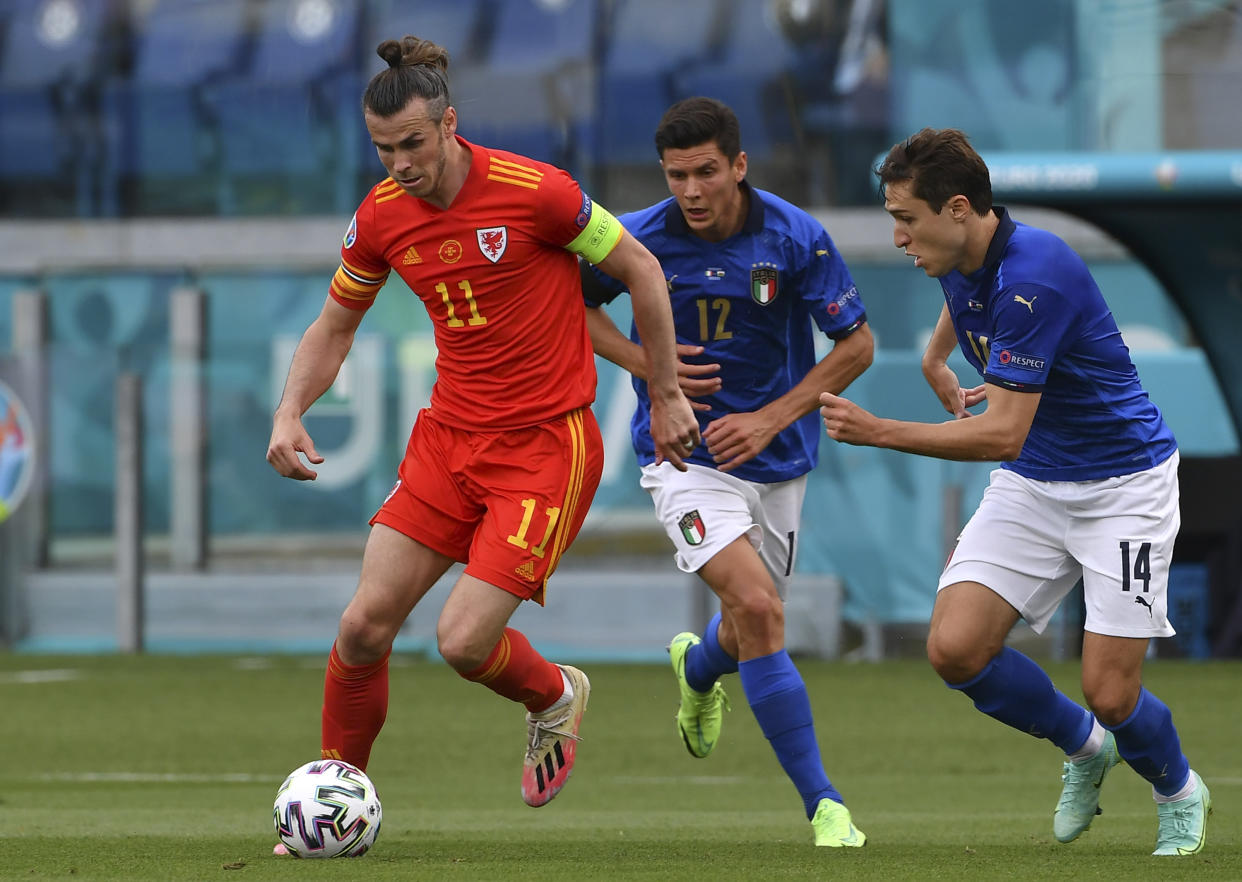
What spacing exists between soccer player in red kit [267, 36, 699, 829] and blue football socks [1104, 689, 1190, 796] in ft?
4.77

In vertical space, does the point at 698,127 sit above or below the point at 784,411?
above

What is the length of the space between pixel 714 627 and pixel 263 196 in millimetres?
14765

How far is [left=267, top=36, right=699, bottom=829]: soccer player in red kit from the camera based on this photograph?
564 centimetres

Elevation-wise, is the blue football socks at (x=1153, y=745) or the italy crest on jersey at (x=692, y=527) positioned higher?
the italy crest on jersey at (x=692, y=527)

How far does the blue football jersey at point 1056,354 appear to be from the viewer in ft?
17.2

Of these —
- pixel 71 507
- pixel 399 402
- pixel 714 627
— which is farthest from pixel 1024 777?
pixel 71 507

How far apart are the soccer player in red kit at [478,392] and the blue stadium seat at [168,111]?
1575 cm

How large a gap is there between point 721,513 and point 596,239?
114 centimetres

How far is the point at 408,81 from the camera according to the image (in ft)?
17.6

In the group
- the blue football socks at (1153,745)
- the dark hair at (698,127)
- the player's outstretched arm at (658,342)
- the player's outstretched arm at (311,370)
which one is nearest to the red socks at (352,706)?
the player's outstretched arm at (311,370)

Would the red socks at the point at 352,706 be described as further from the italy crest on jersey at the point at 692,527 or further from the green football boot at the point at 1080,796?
the green football boot at the point at 1080,796

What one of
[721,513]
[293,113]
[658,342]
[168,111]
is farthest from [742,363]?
[168,111]

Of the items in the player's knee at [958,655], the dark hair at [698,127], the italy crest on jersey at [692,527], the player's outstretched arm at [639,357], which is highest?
the dark hair at [698,127]

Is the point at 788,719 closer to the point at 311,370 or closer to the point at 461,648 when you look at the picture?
the point at 461,648
